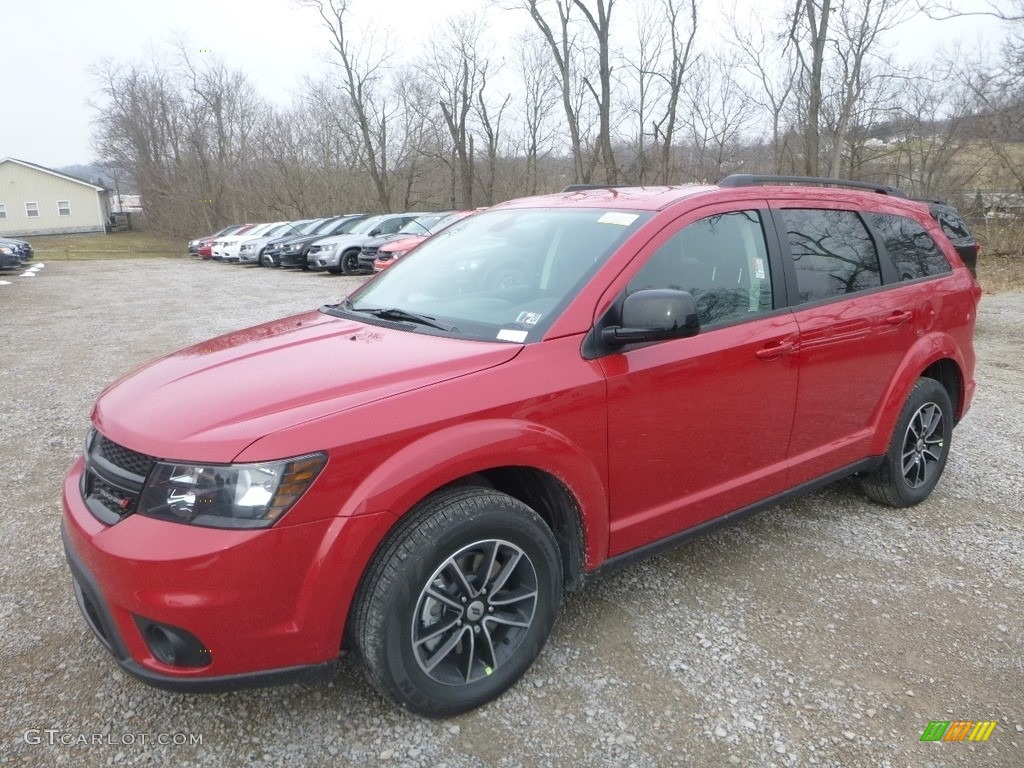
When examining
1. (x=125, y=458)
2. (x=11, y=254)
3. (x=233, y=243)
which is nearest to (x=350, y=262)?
(x=233, y=243)

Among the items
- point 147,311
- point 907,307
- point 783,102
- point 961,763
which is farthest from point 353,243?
point 783,102

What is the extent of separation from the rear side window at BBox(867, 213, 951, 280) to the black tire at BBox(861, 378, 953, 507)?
620 mm

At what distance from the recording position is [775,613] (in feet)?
10.1

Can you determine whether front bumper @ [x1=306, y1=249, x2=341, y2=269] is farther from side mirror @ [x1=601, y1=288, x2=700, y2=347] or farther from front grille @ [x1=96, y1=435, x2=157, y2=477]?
side mirror @ [x1=601, y1=288, x2=700, y2=347]

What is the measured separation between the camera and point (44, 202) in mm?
59625

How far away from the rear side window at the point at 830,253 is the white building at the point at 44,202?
6817 cm

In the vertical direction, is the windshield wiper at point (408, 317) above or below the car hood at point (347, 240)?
below

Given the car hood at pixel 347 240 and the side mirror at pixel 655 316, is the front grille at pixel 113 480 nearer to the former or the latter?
the side mirror at pixel 655 316

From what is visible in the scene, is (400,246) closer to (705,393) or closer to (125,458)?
(705,393)

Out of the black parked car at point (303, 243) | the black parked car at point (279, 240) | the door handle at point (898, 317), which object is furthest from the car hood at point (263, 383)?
the black parked car at point (279, 240)

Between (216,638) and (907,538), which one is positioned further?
(907,538)

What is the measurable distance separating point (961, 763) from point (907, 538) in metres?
1.68

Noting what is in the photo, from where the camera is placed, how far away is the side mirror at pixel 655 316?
249 cm

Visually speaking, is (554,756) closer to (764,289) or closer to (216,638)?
(216,638)
